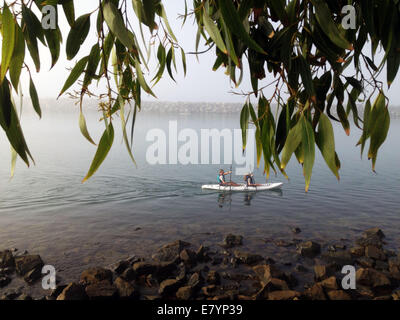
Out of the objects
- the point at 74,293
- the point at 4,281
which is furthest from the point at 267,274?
the point at 4,281

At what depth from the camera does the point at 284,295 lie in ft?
21.4

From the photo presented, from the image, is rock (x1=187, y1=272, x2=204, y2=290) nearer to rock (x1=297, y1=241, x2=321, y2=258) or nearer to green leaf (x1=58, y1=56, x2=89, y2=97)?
rock (x1=297, y1=241, x2=321, y2=258)

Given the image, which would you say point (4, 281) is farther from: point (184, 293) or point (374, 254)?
point (374, 254)

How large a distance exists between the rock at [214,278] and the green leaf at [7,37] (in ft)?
23.3

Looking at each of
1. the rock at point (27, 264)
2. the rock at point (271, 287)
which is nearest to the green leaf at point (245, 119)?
the rock at point (271, 287)

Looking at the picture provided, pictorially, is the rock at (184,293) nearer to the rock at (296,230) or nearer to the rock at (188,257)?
the rock at (188,257)

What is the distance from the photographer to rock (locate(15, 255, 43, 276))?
8430mm

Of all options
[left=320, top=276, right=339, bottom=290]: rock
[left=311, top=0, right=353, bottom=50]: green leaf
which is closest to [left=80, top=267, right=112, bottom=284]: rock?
[left=320, top=276, right=339, bottom=290]: rock

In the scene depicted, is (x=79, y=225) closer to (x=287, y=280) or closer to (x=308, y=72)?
(x=287, y=280)

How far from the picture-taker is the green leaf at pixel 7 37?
1.43 meters

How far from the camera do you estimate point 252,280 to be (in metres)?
8.00

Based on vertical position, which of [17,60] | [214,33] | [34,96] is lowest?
[34,96]

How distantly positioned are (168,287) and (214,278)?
113 centimetres
